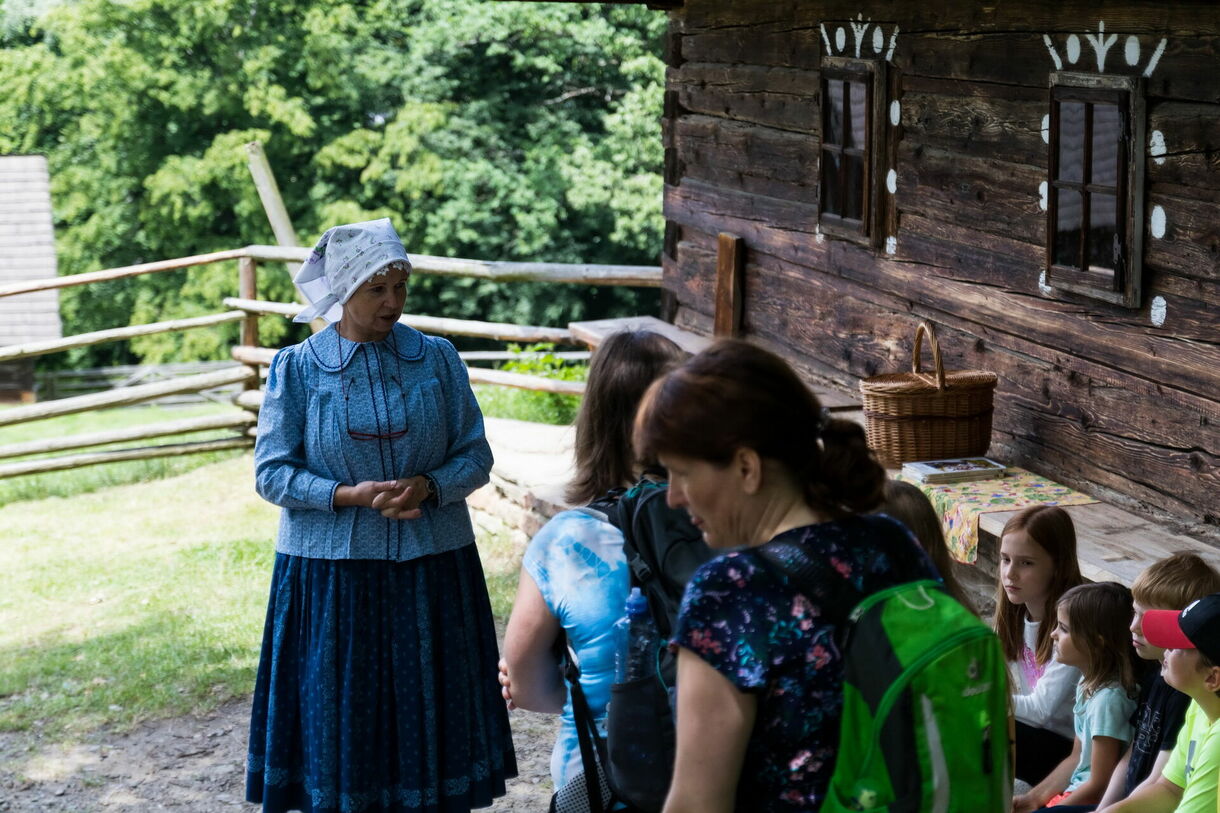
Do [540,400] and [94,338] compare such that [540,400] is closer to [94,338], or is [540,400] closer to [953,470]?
[94,338]

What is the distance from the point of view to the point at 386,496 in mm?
3457

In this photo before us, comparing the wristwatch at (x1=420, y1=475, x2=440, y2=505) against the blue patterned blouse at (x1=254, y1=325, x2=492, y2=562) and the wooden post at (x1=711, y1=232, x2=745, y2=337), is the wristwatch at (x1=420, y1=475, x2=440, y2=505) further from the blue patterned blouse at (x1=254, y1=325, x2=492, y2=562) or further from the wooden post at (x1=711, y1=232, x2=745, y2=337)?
the wooden post at (x1=711, y1=232, x2=745, y2=337)

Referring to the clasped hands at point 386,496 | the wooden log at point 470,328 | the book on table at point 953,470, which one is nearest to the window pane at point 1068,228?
the book on table at point 953,470

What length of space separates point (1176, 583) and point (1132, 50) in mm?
1940

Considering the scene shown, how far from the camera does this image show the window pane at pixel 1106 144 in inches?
170

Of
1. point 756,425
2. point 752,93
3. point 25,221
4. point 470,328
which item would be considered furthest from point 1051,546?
point 25,221

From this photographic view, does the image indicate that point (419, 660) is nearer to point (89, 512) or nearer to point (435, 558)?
point (435, 558)

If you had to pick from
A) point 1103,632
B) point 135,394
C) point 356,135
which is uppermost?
point 356,135

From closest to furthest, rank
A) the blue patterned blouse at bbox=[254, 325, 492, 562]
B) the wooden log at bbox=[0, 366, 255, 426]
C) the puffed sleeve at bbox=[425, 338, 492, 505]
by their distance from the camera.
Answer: the blue patterned blouse at bbox=[254, 325, 492, 562]
the puffed sleeve at bbox=[425, 338, 492, 505]
the wooden log at bbox=[0, 366, 255, 426]

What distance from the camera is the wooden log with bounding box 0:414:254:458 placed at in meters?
8.95

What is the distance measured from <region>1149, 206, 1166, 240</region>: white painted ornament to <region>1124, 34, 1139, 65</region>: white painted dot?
17.9 inches

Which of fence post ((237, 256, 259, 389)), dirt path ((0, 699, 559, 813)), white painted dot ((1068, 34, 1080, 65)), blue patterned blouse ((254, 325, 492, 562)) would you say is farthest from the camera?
fence post ((237, 256, 259, 389))

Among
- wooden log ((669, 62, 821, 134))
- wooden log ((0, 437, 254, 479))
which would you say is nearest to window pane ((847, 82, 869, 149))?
wooden log ((669, 62, 821, 134))

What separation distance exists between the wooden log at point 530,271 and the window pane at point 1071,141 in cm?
425
